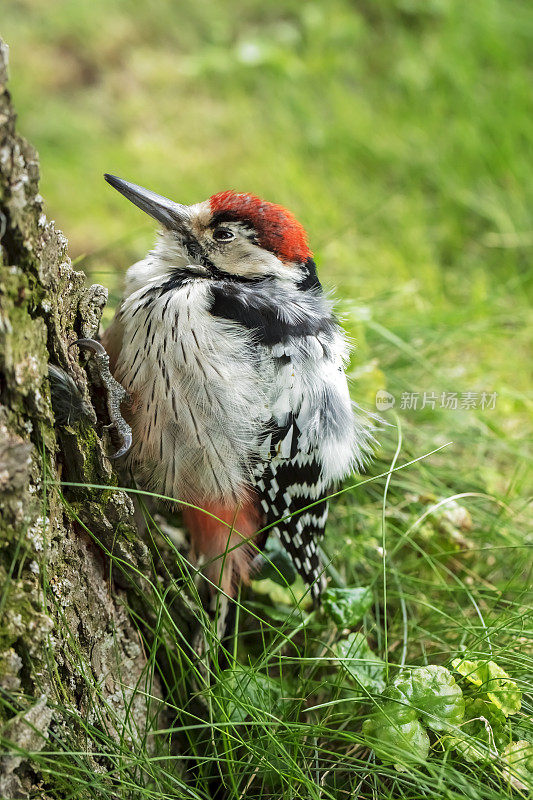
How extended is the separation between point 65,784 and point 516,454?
207 cm

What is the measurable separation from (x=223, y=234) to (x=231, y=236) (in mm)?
24

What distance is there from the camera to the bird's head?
2197mm

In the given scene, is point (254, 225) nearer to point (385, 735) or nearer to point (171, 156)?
point (385, 735)

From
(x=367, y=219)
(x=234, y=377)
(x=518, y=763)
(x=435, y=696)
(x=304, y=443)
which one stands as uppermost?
(x=367, y=219)

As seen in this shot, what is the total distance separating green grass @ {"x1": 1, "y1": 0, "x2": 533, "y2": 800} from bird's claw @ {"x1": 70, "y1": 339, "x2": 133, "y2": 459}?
36cm

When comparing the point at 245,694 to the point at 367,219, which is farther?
the point at 367,219

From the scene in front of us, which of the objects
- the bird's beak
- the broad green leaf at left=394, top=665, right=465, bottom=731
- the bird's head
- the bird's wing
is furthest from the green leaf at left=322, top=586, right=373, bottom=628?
the bird's beak

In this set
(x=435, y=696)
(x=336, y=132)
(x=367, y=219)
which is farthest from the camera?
(x=336, y=132)

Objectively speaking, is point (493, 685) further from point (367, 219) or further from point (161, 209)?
point (367, 219)

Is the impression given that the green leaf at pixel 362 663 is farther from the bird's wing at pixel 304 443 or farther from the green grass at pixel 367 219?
A: the bird's wing at pixel 304 443

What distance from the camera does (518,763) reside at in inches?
65.2

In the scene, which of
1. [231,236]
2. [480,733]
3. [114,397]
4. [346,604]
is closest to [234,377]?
[114,397]

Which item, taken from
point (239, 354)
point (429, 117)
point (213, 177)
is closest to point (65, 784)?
point (239, 354)

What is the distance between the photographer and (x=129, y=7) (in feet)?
18.2
